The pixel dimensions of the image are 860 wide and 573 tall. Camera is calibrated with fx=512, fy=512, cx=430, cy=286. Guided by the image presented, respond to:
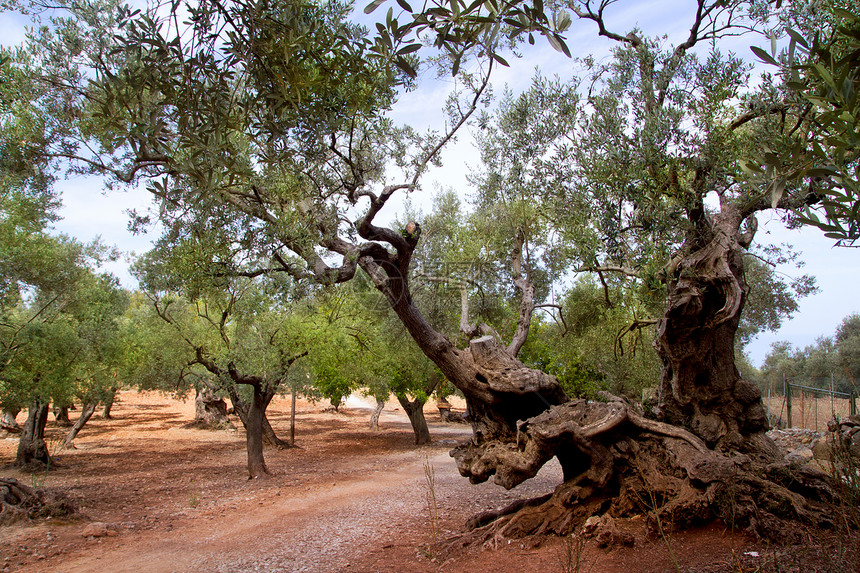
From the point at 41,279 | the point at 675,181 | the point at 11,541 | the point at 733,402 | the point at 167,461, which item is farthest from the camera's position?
the point at 167,461

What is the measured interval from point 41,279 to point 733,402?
1565 cm

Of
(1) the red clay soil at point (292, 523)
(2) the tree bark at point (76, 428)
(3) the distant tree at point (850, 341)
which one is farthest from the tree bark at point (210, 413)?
(3) the distant tree at point (850, 341)

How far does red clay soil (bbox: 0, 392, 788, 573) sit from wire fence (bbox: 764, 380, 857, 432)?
8.34 meters

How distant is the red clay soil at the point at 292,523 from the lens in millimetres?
5191

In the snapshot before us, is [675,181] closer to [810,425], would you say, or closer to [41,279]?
[41,279]

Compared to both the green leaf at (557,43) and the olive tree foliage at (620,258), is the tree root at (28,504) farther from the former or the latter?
the green leaf at (557,43)

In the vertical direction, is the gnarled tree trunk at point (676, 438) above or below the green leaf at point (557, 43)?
below

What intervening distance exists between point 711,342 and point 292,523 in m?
6.93

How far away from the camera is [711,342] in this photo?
6.02 m

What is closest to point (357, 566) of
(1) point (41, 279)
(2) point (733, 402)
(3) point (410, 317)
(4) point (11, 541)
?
(3) point (410, 317)

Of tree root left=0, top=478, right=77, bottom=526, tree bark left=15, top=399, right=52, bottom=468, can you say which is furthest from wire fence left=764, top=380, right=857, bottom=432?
tree bark left=15, top=399, right=52, bottom=468

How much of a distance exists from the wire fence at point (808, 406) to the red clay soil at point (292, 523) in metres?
8.34

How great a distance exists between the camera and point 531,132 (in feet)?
27.1

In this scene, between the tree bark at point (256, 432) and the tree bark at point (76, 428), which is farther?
the tree bark at point (76, 428)
